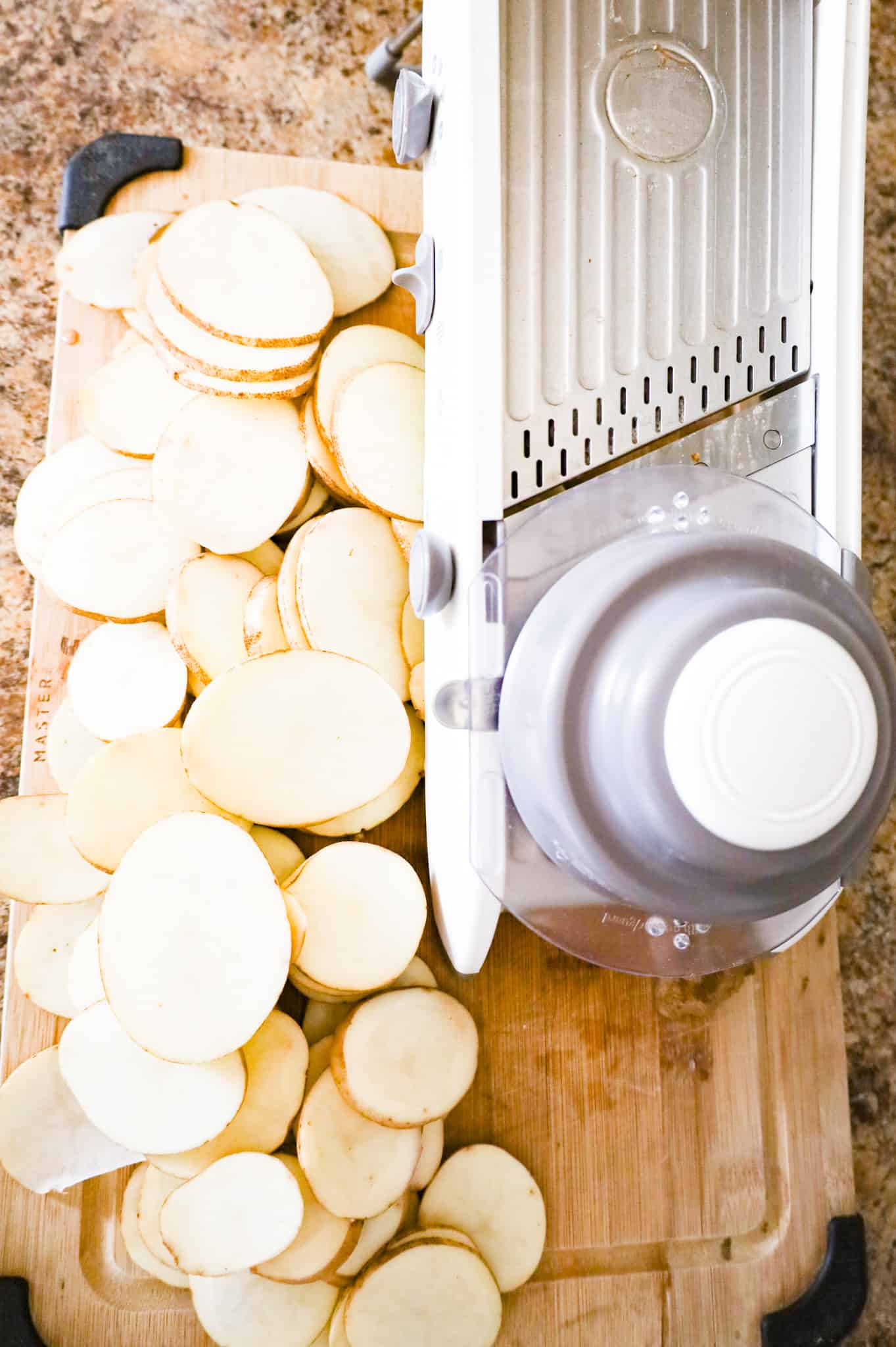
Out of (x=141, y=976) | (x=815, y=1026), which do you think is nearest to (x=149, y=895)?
(x=141, y=976)

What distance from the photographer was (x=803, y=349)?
642mm

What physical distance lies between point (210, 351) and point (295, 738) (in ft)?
0.98

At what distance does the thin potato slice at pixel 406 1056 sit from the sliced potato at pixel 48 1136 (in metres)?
0.18

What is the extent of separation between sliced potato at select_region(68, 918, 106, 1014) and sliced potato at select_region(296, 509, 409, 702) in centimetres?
26

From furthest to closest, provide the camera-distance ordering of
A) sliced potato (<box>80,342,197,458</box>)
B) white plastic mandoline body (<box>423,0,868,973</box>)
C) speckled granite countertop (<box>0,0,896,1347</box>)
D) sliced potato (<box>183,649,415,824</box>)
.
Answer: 1. speckled granite countertop (<box>0,0,896,1347</box>)
2. sliced potato (<box>80,342,197,458</box>)
3. sliced potato (<box>183,649,415,824</box>)
4. white plastic mandoline body (<box>423,0,868,973</box>)

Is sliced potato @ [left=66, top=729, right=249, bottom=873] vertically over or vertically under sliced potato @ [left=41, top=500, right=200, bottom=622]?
under

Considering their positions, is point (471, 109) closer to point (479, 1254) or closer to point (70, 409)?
point (70, 409)

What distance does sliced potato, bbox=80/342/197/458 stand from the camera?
79 cm

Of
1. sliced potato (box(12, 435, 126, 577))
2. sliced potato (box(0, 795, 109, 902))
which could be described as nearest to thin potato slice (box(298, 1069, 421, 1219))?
sliced potato (box(0, 795, 109, 902))

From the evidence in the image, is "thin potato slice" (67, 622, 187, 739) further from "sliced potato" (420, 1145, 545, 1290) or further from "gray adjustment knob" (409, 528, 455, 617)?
"sliced potato" (420, 1145, 545, 1290)

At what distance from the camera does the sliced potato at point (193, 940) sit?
2.16ft

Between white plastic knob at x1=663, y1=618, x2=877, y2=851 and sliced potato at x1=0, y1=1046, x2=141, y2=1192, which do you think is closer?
white plastic knob at x1=663, y1=618, x2=877, y2=851

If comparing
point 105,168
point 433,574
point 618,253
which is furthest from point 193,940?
point 105,168

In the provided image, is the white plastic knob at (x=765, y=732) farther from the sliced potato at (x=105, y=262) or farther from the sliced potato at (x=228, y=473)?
the sliced potato at (x=105, y=262)
